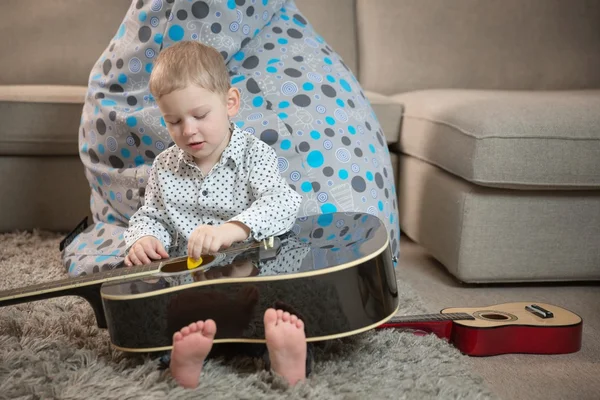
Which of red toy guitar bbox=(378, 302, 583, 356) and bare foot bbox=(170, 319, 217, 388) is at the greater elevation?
bare foot bbox=(170, 319, 217, 388)

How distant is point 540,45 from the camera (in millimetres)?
2707

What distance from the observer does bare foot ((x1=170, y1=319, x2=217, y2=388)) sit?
1062 millimetres

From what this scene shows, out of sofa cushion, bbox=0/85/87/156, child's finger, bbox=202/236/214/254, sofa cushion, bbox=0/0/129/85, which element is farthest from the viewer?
sofa cushion, bbox=0/0/129/85

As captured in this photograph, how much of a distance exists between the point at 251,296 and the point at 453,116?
993 millimetres

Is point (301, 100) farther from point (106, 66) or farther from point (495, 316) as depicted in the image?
point (495, 316)

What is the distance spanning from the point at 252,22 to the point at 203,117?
53 cm

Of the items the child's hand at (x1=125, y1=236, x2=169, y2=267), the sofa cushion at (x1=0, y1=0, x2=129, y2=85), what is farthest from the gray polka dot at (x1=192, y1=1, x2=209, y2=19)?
the sofa cushion at (x1=0, y1=0, x2=129, y2=85)

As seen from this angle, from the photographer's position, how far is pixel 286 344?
108 cm

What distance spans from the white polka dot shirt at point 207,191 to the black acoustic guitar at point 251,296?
0.58ft

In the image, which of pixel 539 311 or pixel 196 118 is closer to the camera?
pixel 196 118

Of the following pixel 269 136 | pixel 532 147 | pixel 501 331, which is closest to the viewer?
pixel 501 331

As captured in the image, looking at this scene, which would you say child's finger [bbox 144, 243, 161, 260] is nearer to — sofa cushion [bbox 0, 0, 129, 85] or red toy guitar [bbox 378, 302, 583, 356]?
red toy guitar [bbox 378, 302, 583, 356]

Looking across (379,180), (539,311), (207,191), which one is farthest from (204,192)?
(539,311)

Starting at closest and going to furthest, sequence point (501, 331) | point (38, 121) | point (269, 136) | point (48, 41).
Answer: point (501, 331) → point (269, 136) → point (38, 121) → point (48, 41)
